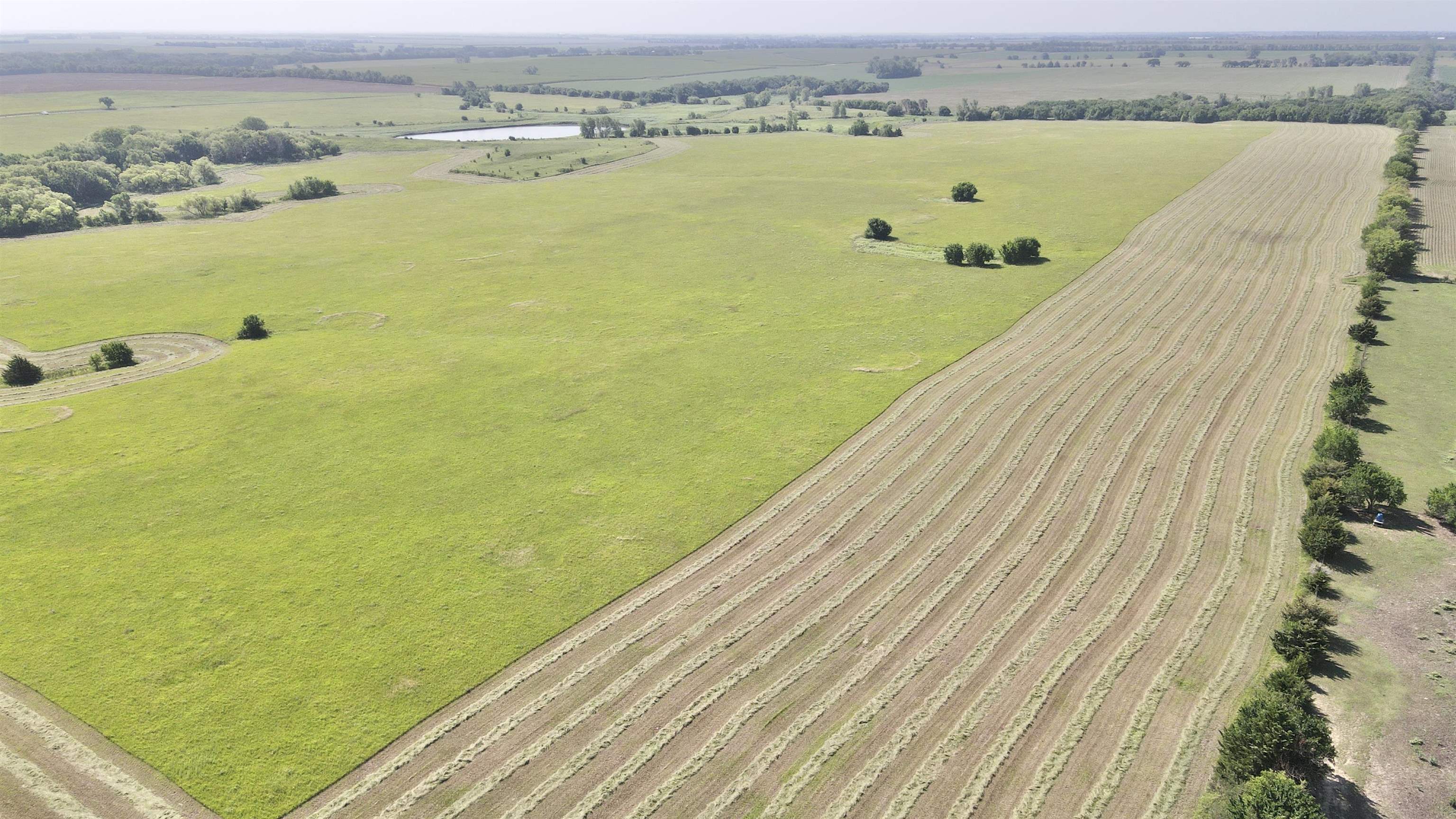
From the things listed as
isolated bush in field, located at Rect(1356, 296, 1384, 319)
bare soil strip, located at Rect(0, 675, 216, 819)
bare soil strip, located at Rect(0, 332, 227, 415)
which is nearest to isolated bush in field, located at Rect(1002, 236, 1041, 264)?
isolated bush in field, located at Rect(1356, 296, 1384, 319)

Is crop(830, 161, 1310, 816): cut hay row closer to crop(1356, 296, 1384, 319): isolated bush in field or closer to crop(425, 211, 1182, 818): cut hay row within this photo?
crop(425, 211, 1182, 818): cut hay row

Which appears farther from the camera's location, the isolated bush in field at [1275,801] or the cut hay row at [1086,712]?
the cut hay row at [1086,712]

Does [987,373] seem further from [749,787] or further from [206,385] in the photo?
[206,385]

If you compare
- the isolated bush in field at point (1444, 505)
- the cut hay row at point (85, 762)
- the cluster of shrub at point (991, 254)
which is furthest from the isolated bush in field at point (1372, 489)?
the cut hay row at point (85, 762)

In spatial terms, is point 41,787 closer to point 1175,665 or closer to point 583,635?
point 583,635

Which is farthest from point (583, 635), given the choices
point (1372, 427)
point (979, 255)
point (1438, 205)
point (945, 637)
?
point (1438, 205)

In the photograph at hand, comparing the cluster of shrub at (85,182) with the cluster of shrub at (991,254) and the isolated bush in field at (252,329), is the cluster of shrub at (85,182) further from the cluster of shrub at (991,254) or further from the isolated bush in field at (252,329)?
the cluster of shrub at (991,254)
